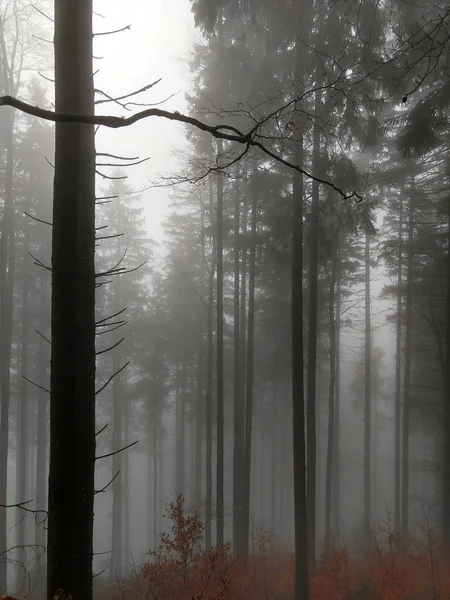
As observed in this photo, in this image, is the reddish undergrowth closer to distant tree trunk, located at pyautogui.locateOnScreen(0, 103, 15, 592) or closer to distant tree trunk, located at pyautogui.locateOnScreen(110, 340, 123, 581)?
distant tree trunk, located at pyautogui.locateOnScreen(0, 103, 15, 592)

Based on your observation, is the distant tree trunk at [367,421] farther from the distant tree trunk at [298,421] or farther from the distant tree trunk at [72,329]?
the distant tree trunk at [72,329]

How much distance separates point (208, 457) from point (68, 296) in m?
14.0

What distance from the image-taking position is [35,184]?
19625 mm

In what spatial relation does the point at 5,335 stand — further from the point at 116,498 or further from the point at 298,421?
the point at 116,498

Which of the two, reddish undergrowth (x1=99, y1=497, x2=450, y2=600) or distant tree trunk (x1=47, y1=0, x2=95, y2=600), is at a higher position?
distant tree trunk (x1=47, y1=0, x2=95, y2=600)

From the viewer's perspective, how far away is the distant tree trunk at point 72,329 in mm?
3412

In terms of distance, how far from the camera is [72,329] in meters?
3.52

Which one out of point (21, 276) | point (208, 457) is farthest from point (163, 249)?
point (208, 457)

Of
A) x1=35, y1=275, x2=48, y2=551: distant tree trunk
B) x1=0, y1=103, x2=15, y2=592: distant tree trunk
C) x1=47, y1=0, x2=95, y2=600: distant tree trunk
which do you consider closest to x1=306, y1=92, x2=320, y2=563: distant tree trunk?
x1=47, y1=0, x2=95, y2=600: distant tree trunk

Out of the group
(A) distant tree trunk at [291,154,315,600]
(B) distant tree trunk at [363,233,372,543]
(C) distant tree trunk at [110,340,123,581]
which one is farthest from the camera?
(C) distant tree trunk at [110,340,123,581]

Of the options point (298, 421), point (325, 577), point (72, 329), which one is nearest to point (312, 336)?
point (298, 421)

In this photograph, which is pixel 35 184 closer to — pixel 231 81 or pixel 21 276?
pixel 21 276

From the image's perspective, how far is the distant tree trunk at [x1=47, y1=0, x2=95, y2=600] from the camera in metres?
3.41

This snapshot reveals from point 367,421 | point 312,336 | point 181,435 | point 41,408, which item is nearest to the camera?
point 312,336
